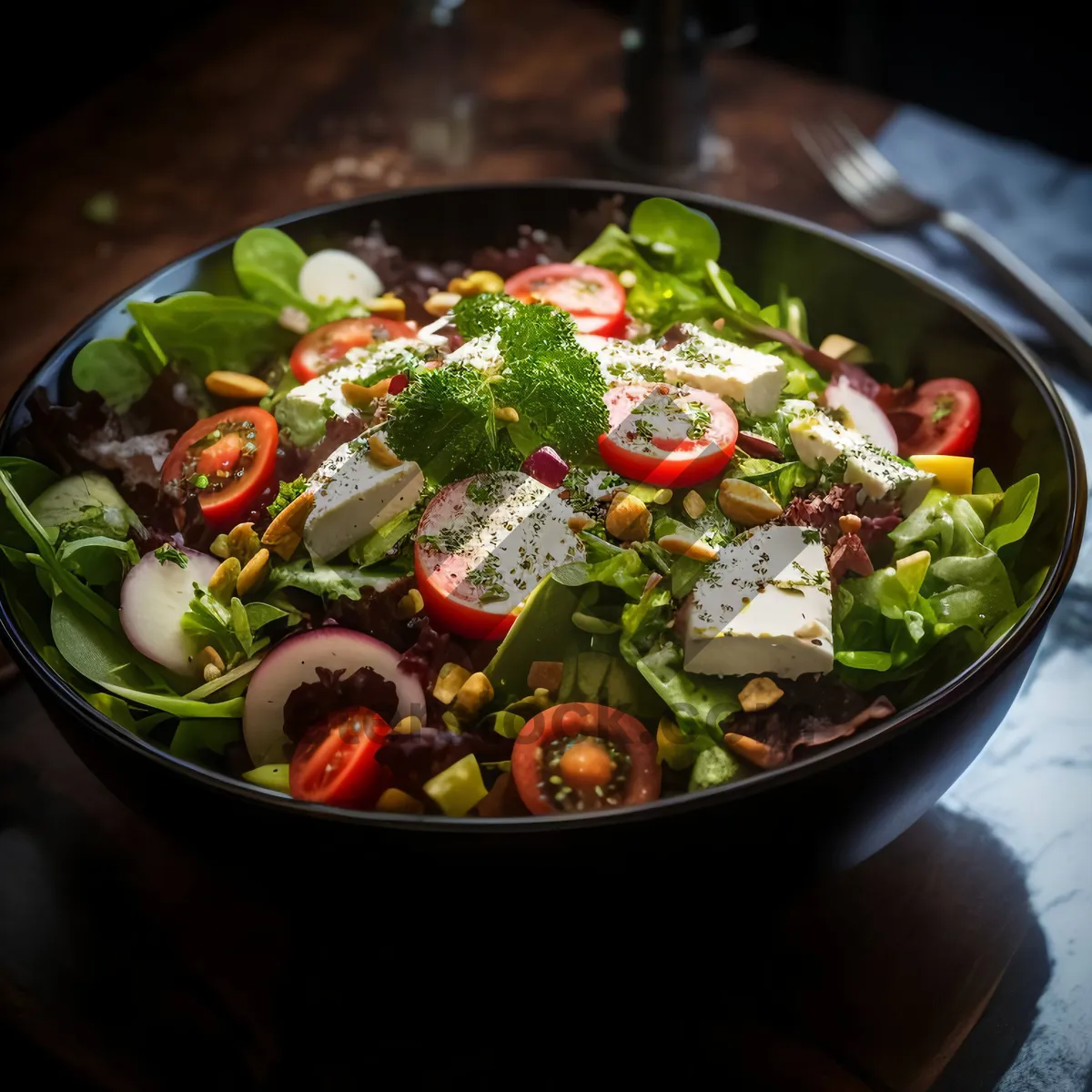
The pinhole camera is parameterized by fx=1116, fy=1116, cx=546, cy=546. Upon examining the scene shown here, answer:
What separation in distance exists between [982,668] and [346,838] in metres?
0.67

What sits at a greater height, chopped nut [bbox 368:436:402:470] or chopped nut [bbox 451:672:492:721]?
chopped nut [bbox 368:436:402:470]

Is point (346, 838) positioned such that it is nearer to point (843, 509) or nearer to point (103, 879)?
point (103, 879)

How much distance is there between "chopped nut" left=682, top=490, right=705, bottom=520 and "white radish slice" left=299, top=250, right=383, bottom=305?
2.77ft

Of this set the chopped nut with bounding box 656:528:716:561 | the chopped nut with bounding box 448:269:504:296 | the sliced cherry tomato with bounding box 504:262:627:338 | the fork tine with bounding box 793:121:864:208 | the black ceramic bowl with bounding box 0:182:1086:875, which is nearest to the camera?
the black ceramic bowl with bounding box 0:182:1086:875

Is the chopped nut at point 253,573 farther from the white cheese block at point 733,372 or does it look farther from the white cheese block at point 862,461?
the white cheese block at point 862,461

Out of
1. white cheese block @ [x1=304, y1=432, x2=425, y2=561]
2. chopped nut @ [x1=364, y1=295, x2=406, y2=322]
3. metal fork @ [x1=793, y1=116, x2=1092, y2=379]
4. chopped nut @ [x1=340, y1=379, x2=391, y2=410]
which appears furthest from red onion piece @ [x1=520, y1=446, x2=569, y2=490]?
metal fork @ [x1=793, y1=116, x2=1092, y2=379]

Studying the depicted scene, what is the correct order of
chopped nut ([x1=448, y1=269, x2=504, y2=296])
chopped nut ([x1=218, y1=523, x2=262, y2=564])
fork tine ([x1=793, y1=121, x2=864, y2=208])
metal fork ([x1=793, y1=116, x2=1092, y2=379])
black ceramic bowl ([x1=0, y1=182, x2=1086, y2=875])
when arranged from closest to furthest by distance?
1. black ceramic bowl ([x1=0, y1=182, x2=1086, y2=875])
2. chopped nut ([x1=218, y1=523, x2=262, y2=564])
3. chopped nut ([x1=448, y1=269, x2=504, y2=296])
4. metal fork ([x1=793, y1=116, x2=1092, y2=379])
5. fork tine ([x1=793, y1=121, x2=864, y2=208])

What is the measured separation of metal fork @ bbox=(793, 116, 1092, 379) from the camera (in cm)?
243

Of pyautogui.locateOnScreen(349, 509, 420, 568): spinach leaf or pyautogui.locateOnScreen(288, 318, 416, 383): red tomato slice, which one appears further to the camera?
pyautogui.locateOnScreen(288, 318, 416, 383): red tomato slice

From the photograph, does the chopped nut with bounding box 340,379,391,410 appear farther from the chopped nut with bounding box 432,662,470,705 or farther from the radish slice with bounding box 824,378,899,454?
the radish slice with bounding box 824,378,899,454

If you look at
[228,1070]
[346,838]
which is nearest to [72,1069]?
[228,1070]

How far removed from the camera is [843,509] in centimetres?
154

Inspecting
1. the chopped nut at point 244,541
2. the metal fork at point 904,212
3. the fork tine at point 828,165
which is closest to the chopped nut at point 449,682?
the chopped nut at point 244,541

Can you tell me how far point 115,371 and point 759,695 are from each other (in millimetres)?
1171
